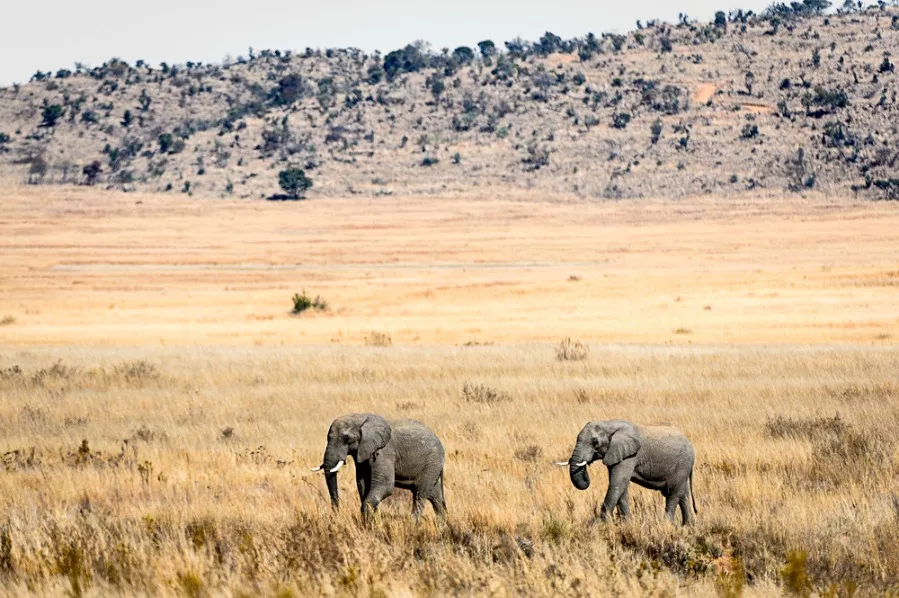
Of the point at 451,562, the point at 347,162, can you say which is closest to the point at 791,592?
the point at 451,562

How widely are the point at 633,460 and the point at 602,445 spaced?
0.37m

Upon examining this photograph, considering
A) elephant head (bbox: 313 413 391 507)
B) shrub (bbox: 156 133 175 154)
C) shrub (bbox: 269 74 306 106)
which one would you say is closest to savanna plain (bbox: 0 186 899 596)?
elephant head (bbox: 313 413 391 507)

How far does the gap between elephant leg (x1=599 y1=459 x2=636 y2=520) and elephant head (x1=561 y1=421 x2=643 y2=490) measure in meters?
0.09

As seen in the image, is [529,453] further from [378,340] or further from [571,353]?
[378,340]

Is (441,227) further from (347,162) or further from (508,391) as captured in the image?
(508,391)

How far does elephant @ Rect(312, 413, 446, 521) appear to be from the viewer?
9531 mm

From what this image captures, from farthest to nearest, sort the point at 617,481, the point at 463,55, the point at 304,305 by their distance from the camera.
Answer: the point at 463,55, the point at 304,305, the point at 617,481

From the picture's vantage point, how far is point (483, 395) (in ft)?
65.4

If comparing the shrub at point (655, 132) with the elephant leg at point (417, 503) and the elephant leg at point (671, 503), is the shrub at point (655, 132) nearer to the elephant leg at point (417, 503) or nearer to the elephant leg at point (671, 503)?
the elephant leg at point (671, 503)

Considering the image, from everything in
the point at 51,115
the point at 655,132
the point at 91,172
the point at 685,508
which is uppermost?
the point at 51,115

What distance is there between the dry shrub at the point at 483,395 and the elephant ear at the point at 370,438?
31.8ft

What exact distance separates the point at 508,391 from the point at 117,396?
23.1 ft

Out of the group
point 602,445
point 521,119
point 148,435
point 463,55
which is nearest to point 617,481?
point 602,445

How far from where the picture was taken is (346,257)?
69188 mm
